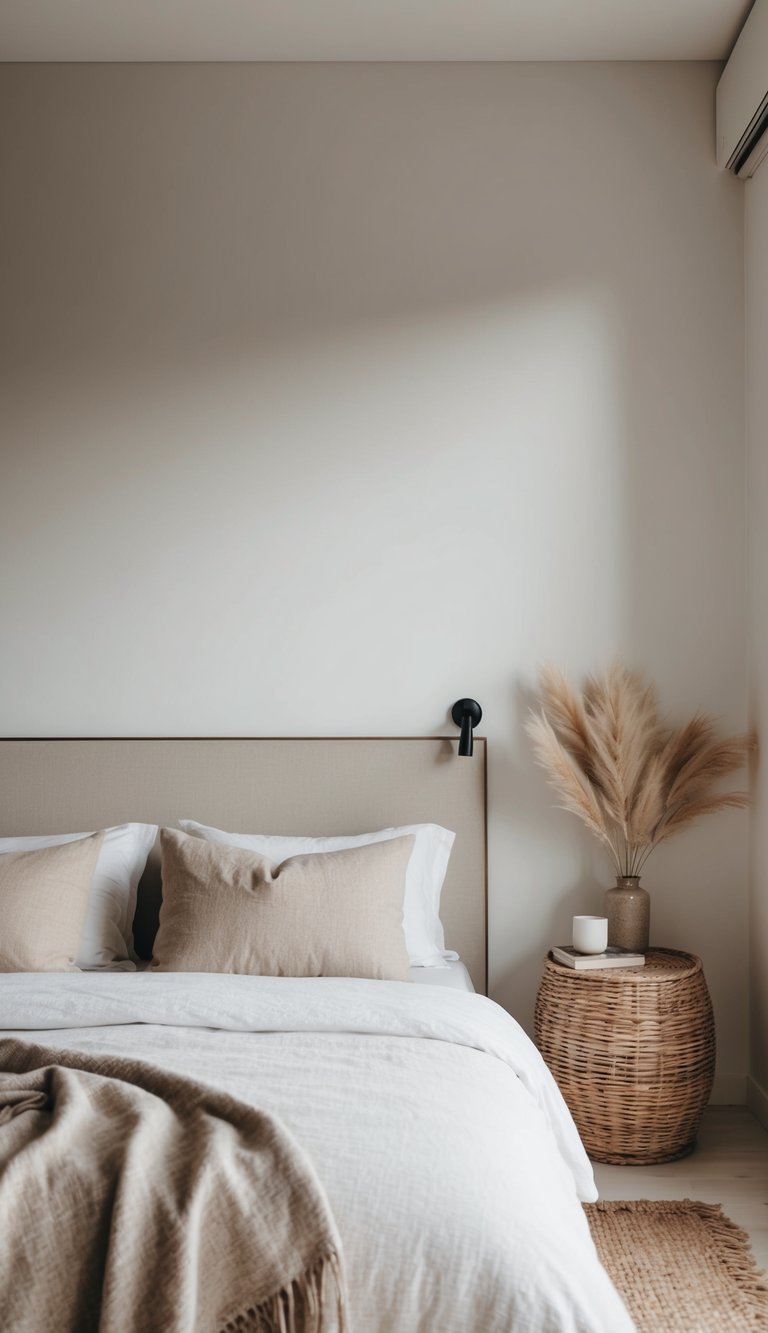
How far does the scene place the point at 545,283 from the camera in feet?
11.1

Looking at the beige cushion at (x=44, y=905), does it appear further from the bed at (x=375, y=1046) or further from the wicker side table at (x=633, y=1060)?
the wicker side table at (x=633, y=1060)

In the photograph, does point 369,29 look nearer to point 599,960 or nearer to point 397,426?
point 397,426

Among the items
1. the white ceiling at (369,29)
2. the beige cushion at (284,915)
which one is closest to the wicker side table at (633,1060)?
the beige cushion at (284,915)

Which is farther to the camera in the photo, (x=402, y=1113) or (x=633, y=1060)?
(x=633, y=1060)

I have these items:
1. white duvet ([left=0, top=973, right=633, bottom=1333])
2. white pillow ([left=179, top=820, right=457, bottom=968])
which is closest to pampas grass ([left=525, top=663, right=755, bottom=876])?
white pillow ([left=179, top=820, right=457, bottom=968])

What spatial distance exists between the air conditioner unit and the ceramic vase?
2127 mm

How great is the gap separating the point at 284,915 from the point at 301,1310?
1335 millimetres

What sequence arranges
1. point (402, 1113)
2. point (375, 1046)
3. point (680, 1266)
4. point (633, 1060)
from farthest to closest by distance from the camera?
point (633, 1060) < point (680, 1266) < point (375, 1046) < point (402, 1113)

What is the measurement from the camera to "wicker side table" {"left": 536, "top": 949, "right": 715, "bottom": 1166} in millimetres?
2854

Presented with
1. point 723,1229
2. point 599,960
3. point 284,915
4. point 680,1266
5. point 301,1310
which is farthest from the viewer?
point 599,960

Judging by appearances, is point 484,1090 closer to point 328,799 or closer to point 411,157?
point 328,799

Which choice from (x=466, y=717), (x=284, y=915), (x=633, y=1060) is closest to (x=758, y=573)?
(x=466, y=717)

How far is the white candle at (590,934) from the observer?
9.86ft

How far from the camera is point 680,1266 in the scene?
2.34m
